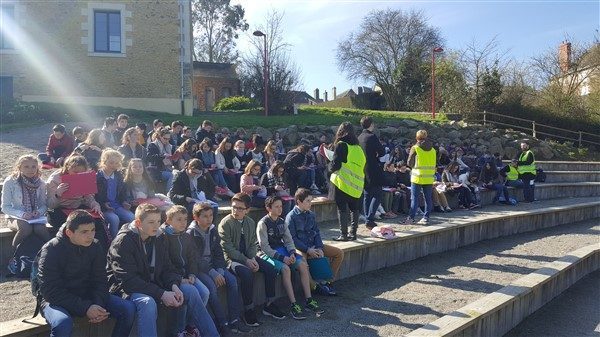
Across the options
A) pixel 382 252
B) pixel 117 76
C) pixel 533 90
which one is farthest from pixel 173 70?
pixel 533 90

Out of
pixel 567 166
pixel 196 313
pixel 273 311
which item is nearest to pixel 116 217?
pixel 196 313

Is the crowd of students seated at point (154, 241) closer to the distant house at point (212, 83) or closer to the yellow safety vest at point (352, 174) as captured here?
the yellow safety vest at point (352, 174)

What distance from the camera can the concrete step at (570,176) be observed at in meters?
18.0

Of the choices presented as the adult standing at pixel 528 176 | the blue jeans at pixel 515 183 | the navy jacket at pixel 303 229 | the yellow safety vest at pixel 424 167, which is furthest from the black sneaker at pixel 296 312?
the adult standing at pixel 528 176

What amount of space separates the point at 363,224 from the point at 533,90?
73.2 feet

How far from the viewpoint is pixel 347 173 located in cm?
765

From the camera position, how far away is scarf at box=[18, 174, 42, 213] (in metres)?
6.03

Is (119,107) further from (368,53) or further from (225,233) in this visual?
(368,53)

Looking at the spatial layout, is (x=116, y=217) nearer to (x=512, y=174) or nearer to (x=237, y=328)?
(x=237, y=328)

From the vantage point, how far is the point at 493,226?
34.5 ft

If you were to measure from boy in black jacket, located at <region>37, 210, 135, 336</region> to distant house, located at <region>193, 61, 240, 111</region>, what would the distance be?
114 ft

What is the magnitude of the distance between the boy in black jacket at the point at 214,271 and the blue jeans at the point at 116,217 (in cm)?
138

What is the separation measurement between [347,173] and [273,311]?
2622 mm

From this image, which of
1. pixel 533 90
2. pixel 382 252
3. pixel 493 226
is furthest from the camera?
pixel 533 90
